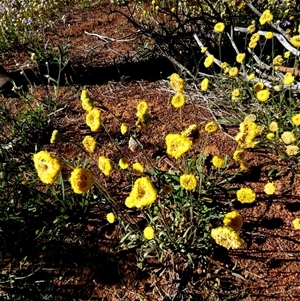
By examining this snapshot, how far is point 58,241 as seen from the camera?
2.14 metres

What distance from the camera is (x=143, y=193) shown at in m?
1.49

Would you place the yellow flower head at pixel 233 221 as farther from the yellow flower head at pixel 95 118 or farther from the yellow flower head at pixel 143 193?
the yellow flower head at pixel 95 118

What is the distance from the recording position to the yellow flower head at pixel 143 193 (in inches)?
56.2

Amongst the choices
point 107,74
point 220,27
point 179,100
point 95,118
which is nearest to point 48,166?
point 95,118

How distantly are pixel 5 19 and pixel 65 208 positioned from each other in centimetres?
469

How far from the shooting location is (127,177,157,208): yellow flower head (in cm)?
143

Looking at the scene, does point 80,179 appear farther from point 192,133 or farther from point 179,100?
point 179,100

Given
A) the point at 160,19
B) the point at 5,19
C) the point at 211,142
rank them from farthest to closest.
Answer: the point at 5,19 → the point at 160,19 → the point at 211,142

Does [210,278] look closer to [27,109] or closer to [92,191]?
[92,191]

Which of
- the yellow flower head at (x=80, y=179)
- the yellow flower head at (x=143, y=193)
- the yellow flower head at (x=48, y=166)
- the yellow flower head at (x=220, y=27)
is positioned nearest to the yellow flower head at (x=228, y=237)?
the yellow flower head at (x=143, y=193)

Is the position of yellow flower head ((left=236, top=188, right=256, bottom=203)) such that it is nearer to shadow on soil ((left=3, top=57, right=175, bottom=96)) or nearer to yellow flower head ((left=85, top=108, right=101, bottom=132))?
yellow flower head ((left=85, top=108, right=101, bottom=132))

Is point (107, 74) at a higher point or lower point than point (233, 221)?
lower

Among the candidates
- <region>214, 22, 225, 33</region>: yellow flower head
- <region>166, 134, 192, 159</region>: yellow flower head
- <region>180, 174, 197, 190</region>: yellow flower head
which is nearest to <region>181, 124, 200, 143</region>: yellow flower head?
<region>166, 134, 192, 159</region>: yellow flower head

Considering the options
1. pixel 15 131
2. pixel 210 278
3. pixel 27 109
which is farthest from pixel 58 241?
pixel 27 109
